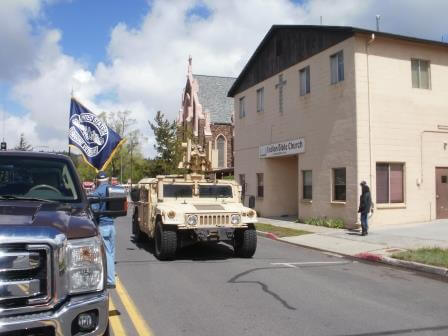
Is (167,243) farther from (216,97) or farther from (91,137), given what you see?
(216,97)

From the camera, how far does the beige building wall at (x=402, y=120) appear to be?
58.1ft

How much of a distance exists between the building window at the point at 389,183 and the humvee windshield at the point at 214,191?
747 centimetres

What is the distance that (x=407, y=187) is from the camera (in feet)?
59.5

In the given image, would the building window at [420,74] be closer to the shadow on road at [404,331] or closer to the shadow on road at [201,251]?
the shadow on road at [201,251]

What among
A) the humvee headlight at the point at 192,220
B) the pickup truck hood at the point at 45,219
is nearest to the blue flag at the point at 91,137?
the humvee headlight at the point at 192,220

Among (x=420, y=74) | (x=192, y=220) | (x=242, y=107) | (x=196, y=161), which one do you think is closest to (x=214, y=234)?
(x=192, y=220)

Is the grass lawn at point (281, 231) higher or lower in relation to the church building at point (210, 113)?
lower

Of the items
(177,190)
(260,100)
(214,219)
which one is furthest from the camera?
(260,100)

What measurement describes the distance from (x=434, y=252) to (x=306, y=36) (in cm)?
1273

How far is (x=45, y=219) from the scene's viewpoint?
12.1 feet

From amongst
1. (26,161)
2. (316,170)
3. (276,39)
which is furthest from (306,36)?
(26,161)

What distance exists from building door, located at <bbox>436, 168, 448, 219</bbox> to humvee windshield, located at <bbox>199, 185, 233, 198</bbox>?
32.8 feet

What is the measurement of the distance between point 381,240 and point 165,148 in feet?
90.1

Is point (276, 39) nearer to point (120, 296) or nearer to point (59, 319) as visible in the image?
point (120, 296)
